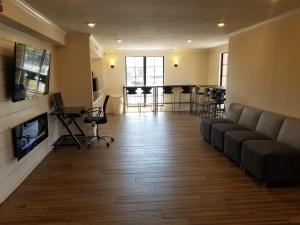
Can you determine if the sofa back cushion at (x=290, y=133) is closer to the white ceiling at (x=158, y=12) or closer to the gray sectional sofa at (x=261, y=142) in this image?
the gray sectional sofa at (x=261, y=142)

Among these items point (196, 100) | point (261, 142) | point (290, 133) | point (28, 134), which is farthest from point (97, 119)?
point (196, 100)

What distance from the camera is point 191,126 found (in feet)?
23.5

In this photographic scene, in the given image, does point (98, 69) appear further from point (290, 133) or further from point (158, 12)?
point (290, 133)

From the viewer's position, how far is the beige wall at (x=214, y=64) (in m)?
8.91

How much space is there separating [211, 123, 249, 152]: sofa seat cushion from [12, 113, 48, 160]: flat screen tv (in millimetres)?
3116

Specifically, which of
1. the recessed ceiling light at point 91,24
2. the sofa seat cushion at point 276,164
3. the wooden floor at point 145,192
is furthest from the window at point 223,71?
the sofa seat cushion at point 276,164

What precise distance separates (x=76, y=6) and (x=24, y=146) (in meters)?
2.02

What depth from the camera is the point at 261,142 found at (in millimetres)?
3629

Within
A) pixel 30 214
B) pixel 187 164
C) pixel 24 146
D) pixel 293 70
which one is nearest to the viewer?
pixel 30 214

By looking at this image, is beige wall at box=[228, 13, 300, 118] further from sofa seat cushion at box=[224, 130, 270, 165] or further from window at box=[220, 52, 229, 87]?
window at box=[220, 52, 229, 87]

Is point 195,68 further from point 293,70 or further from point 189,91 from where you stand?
point 293,70

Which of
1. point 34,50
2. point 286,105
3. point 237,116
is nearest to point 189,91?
point 237,116

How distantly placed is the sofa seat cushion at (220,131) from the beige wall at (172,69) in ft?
18.3

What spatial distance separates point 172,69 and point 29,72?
7.24 metres
